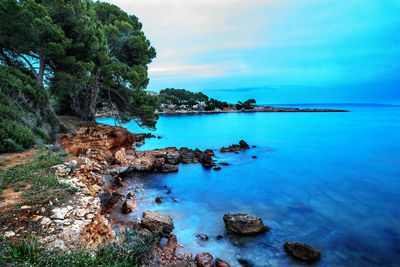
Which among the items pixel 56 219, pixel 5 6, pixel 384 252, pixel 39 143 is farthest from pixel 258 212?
pixel 5 6

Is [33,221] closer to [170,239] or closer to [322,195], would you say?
[170,239]

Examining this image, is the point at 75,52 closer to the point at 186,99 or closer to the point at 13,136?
the point at 13,136

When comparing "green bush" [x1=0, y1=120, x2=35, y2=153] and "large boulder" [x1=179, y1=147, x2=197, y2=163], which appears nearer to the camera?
"green bush" [x1=0, y1=120, x2=35, y2=153]

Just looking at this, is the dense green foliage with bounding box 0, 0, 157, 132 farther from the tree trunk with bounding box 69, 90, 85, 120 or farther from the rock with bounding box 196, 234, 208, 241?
the rock with bounding box 196, 234, 208, 241

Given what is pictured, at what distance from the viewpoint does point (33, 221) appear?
3.86 m

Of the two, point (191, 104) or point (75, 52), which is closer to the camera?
point (75, 52)

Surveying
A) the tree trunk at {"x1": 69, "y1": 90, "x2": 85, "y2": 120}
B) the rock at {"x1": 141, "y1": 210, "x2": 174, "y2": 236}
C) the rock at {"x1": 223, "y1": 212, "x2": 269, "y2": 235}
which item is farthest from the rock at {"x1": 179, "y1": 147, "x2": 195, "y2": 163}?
the rock at {"x1": 141, "y1": 210, "x2": 174, "y2": 236}

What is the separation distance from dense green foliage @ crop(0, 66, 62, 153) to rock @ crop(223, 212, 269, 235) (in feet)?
27.2

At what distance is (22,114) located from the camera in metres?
9.40

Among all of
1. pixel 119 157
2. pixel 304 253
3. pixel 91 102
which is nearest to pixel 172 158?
pixel 119 157

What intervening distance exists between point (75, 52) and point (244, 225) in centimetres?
1345

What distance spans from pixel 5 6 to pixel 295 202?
17.2 meters

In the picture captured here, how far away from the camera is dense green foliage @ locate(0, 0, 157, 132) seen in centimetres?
1048

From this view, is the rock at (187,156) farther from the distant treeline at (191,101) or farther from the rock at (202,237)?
the distant treeline at (191,101)
